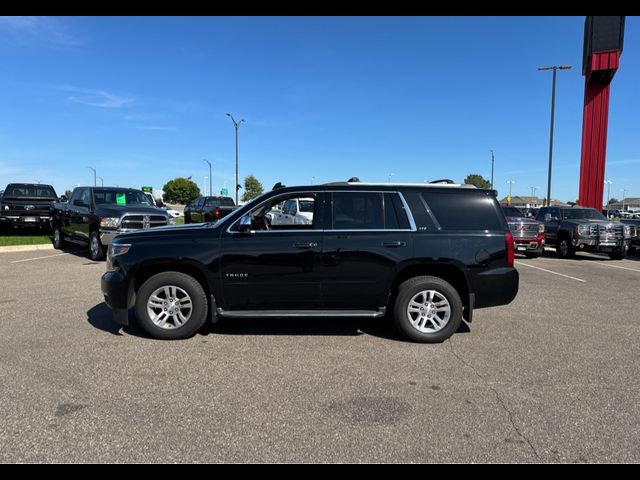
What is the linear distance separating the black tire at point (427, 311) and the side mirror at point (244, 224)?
1908 millimetres

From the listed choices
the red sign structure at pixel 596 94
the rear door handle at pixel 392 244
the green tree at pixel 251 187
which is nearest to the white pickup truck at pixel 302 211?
the rear door handle at pixel 392 244

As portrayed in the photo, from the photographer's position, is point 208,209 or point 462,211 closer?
point 462,211

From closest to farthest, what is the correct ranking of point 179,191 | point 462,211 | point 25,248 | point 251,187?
point 462,211 → point 25,248 → point 251,187 → point 179,191

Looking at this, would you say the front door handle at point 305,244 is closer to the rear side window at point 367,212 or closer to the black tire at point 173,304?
the rear side window at point 367,212

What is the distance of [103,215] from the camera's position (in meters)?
10.8

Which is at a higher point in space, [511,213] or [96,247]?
[511,213]

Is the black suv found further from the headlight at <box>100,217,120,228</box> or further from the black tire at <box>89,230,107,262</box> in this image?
the black tire at <box>89,230,107,262</box>

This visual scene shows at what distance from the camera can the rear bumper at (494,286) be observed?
5.09m

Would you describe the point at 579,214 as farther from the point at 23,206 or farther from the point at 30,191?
the point at 30,191

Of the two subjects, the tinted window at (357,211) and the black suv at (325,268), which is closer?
the black suv at (325,268)

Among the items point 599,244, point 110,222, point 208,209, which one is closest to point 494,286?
point 110,222

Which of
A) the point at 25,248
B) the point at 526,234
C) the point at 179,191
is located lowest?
the point at 25,248

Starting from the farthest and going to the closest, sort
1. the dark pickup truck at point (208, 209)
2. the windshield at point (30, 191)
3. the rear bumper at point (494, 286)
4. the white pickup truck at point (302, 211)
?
the dark pickup truck at point (208, 209) → the windshield at point (30, 191) → the white pickup truck at point (302, 211) → the rear bumper at point (494, 286)

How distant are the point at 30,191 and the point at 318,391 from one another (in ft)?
58.6
